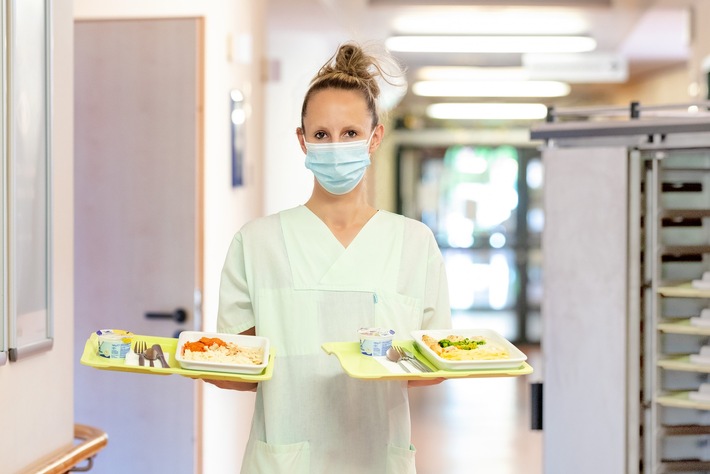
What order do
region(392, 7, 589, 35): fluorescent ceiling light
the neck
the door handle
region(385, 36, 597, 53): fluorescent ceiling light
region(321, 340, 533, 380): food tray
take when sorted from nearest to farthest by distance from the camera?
region(321, 340, 533, 380): food tray → the neck → the door handle → region(392, 7, 589, 35): fluorescent ceiling light → region(385, 36, 597, 53): fluorescent ceiling light

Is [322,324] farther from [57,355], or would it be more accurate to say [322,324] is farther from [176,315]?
[176,315]

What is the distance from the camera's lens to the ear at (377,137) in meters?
2.13

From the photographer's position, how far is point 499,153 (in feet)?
42.1

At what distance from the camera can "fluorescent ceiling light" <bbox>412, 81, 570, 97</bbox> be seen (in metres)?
10.4

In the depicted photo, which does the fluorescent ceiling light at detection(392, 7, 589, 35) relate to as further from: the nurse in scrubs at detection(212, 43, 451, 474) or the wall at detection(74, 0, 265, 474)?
the nurse in scrubs at detection(212, 43, 451, 474)

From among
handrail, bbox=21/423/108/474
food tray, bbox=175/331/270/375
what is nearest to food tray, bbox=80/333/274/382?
food tray, bbox=175/331/270/375

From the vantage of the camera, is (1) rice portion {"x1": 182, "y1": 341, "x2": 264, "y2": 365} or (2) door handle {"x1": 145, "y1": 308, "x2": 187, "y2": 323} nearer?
(1) rice portion {"x1": 182, "y1": 341, "x2": 264, "y2": 365}

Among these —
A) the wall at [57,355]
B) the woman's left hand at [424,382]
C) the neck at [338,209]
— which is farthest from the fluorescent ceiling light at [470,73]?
the woman's left hand at [424,382]

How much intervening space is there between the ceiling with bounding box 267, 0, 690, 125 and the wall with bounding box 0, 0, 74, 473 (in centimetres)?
326

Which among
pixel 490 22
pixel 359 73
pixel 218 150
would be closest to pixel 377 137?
pixel 359 73

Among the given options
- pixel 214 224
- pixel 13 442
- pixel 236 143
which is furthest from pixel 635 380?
pixel 236 143

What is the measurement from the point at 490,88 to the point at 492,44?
247 cm

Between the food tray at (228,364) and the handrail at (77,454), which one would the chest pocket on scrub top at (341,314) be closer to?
the food tray at (228,364)

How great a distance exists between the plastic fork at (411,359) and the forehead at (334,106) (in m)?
0.48
